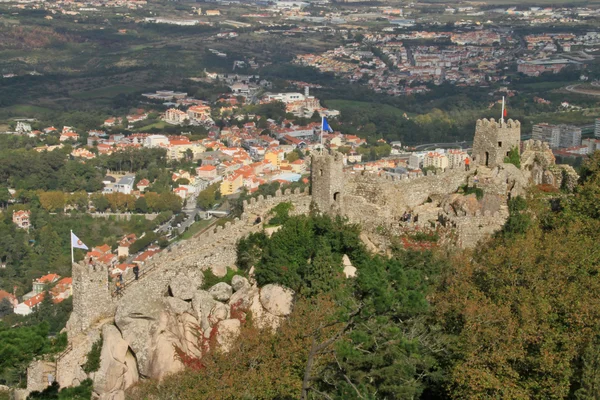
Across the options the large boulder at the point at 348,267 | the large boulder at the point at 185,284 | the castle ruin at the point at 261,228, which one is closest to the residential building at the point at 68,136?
the castle ruin at the point at 261,228

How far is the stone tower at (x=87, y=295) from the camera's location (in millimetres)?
20172

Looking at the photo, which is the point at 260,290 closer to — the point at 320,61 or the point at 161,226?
the point at 161,226

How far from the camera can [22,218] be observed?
61719mm

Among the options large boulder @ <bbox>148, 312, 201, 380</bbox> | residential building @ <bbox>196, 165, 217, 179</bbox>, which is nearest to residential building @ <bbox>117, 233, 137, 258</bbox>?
residential building @ <bbox>196, 165, 217, 179</bbox>

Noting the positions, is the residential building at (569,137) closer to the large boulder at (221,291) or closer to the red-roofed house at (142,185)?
the red-roofed house at (142,185)

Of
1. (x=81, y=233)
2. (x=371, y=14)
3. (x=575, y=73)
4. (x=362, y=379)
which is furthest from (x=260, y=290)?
(x=371, y=14)

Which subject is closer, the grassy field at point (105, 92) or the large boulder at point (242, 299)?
the large boulder at point (242, 299)

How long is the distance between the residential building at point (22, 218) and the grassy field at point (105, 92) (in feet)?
169

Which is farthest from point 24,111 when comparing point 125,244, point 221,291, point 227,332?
point 227,332

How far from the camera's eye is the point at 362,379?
49.3 feet

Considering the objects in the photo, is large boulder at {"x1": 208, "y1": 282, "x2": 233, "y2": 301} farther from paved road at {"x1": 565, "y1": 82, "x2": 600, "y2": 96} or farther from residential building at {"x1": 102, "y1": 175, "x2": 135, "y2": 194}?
paved road at {"x1": 565, "y1": 82, "x2": 600, "y2": 96}

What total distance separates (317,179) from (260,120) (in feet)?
249

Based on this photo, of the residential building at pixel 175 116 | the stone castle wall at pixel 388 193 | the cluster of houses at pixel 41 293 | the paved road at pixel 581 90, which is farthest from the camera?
the residential building at pixel 175 116

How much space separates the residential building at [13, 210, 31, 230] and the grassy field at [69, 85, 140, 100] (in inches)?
2028
